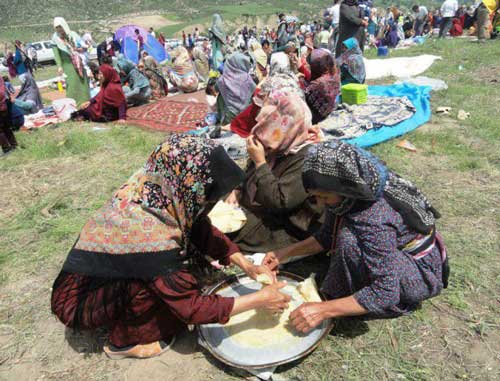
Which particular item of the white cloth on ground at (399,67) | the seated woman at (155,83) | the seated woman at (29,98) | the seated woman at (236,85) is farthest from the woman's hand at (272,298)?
the seated woman at (29,98)

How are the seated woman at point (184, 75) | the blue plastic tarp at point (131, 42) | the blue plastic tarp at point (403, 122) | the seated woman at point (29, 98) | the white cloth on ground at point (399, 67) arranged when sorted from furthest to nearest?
the blue plastic tarp at point (131, 42)
the seated woman at point (184, 75)
the white cloth on ground at point (399, 67)
the seated woman at point (29, 98)
the blue plastic tarp at point (403, 122)

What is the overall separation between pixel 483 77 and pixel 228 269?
24.5 ft

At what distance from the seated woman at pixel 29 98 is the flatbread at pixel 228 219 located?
7.02 m

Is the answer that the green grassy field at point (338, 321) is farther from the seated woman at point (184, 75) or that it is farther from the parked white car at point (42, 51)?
the parked white car at point (42, 51)

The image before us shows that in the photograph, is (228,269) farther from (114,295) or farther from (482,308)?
(482,308)

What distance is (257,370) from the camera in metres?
1.81

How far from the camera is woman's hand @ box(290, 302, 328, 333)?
1783 mm

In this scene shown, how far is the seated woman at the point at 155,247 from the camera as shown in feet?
5.41

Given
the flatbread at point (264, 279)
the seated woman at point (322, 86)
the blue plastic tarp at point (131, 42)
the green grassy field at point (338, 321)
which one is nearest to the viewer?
the green grassy field at point (338, 321)

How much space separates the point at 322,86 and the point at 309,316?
130 inches

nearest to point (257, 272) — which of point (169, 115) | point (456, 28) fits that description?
point (169, 115)

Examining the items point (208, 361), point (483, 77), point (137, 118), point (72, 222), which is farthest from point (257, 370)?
point (483, 77)

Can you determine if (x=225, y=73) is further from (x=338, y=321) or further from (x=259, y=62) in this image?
(x=338, y=321)

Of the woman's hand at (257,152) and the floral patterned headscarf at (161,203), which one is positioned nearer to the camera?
the floral patterned headscarf at (161,203)
